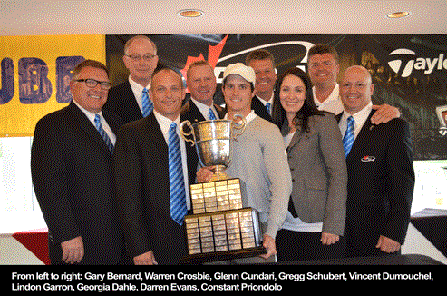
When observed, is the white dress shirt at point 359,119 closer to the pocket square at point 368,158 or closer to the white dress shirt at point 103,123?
the pocket square at point 368,158

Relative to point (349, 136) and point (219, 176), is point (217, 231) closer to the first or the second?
point (219, 176)

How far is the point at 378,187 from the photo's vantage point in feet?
8.29

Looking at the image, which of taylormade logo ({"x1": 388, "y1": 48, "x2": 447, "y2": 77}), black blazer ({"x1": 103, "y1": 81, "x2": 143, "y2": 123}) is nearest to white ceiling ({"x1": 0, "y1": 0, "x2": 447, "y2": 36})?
taylormade logo ({"x1": 388, "y1": 48, "x2": 447, "y2": 77})

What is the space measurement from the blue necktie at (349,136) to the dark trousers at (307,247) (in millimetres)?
577

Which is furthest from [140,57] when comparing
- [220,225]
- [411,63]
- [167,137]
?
[411,63]

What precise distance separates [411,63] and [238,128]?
389cm

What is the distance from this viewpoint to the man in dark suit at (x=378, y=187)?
2473mm

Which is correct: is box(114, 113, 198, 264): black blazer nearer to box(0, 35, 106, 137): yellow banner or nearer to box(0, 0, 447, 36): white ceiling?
box(0, 0, 447, 36): white ceiling

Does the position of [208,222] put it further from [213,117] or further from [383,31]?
[383,31]

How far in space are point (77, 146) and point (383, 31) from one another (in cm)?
414

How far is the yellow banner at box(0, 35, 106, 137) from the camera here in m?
4.87

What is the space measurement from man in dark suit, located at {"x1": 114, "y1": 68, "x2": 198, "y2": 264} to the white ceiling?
2102 millimetres
